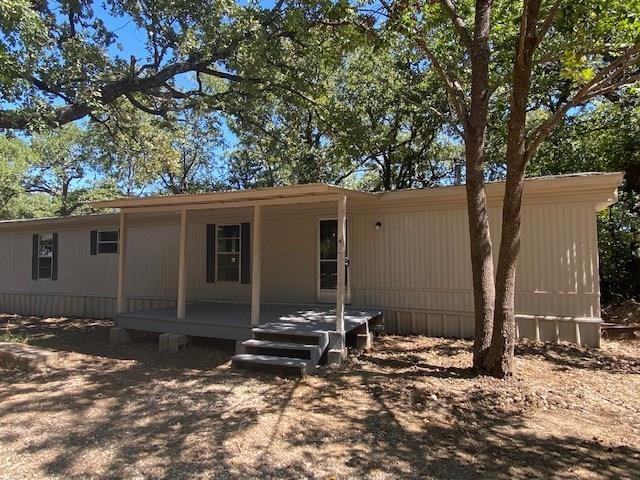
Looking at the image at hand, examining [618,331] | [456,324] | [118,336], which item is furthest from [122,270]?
[618,331]

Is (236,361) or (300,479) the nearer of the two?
(300,479)

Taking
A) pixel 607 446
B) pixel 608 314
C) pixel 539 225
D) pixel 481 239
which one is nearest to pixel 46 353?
pixel 481 239

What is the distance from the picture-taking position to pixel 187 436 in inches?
165

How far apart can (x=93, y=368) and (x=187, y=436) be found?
3.48 meters

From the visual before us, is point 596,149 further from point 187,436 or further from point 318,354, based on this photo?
point 187,436

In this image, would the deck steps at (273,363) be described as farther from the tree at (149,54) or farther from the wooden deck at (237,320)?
the tree at (149,54)

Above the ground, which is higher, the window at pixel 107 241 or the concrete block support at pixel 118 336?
the window at pixel 107 241

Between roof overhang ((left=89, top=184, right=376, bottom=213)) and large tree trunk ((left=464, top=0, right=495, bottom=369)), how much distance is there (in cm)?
186

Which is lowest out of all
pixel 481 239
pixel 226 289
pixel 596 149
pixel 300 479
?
pixel 300 479

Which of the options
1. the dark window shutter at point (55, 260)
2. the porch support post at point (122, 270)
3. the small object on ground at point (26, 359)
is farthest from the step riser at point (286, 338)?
the dark window shutter at point (55, 260)

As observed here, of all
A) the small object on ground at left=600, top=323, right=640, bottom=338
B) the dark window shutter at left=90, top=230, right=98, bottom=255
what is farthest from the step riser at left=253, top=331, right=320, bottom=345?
the dark window shutter at left=90, top=230, right=98, bottom=255

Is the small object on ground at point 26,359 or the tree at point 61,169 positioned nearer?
the small object on ground at point 26,359

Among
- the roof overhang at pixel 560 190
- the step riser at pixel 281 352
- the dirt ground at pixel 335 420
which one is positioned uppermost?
the roof overhang at pixel 560 190

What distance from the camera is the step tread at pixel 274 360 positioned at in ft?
20.5
